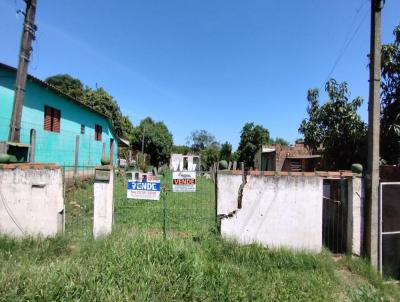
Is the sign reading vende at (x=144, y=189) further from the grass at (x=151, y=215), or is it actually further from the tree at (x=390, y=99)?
the tree at (x=390, y=99)

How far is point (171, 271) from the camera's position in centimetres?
437

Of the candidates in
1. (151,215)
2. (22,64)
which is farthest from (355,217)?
(22,64)

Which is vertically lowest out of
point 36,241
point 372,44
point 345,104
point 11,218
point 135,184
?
point 36,241

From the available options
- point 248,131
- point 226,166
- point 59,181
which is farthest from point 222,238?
point 248,131

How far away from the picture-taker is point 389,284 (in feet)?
16.7

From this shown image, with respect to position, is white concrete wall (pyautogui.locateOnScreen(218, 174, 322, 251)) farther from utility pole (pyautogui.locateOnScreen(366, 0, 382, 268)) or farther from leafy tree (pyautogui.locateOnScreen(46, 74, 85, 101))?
leafy tree (pyautogui.locateOnScreen(46, 74, 85, 101))

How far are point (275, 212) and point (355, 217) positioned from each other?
163cm

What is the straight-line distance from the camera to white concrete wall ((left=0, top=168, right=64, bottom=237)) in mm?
6027

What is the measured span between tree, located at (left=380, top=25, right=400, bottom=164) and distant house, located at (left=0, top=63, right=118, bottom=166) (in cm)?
1026

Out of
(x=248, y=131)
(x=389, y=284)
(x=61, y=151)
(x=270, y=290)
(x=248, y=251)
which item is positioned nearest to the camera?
(x=270, y=290)

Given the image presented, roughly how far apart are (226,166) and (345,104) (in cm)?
Answer: 499

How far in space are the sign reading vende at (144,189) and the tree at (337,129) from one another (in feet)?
18.4

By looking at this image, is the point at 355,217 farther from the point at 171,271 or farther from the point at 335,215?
the point at 171,271

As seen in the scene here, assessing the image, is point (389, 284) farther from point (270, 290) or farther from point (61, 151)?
point (61, 151)
